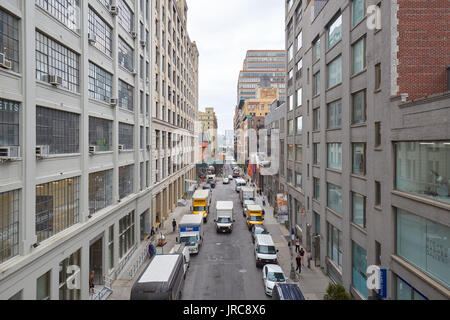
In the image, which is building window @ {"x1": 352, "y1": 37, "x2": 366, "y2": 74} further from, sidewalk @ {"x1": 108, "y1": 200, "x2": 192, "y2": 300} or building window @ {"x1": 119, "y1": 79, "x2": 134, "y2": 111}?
sidewalk @ {"x1": 108, "y1": 200, "x2": 192, "y2": 300}

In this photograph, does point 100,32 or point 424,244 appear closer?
point 424,244

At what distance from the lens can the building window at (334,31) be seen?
Result: 2103 centimetres

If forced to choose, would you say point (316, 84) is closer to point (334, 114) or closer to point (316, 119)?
point (316, 119)

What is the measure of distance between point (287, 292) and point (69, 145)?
13585mm

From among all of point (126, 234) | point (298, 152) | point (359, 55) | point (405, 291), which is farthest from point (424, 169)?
point (126, 234)

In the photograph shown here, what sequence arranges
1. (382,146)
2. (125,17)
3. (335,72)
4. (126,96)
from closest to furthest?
1. (382,146)
2. (335,72)
3. (125,17)
4. (126,96)

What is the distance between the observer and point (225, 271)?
22797 mm

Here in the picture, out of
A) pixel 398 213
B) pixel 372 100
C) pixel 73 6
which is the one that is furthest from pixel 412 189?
pixel 73 6

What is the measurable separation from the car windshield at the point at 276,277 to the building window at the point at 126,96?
16.9 meters

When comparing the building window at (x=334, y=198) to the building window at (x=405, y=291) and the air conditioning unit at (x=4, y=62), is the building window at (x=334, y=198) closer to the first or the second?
the building window at (x=405, y=291)

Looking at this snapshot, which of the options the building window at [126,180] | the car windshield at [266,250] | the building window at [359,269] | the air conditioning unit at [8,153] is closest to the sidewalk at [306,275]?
the car windshield at [266,250]

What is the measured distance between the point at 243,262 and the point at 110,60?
18.4 m

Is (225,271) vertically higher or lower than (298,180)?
lower

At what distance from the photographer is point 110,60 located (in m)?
21.9
